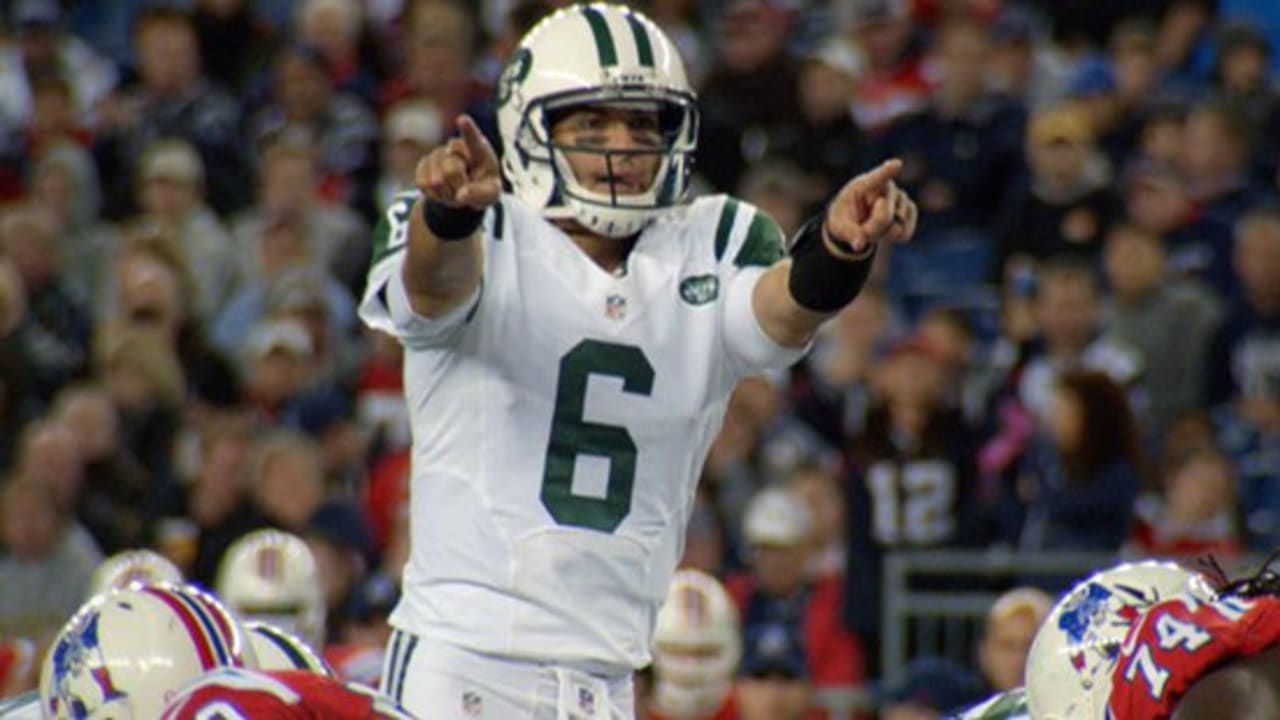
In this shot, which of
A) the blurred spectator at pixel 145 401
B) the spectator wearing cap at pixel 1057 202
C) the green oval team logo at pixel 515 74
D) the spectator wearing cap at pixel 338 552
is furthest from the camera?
the blurred spectator at pixel 145 401

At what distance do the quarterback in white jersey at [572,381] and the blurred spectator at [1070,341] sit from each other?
5.14 meters

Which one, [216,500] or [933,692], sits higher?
[216,500]

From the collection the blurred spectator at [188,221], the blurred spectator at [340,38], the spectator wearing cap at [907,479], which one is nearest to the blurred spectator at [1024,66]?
the spectator wearing cap at [907,479]

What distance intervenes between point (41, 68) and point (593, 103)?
355 inches

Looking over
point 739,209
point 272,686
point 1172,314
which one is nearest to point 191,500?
point 1172,314

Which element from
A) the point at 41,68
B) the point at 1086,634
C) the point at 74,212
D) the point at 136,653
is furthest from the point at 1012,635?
the point at 41,68

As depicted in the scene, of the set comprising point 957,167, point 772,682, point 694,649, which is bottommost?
point 772,682

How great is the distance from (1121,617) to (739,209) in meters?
1.04

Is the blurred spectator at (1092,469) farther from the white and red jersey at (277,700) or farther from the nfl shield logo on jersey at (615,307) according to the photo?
the white and red jersey at (277,700)

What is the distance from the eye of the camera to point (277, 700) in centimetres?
376

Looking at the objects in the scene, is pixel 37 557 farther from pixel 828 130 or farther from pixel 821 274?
pixel 821 274

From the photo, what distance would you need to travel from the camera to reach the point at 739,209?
5824mm

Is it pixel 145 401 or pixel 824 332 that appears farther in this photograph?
pixel 145 401

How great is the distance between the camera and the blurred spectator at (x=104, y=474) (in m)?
11.6
